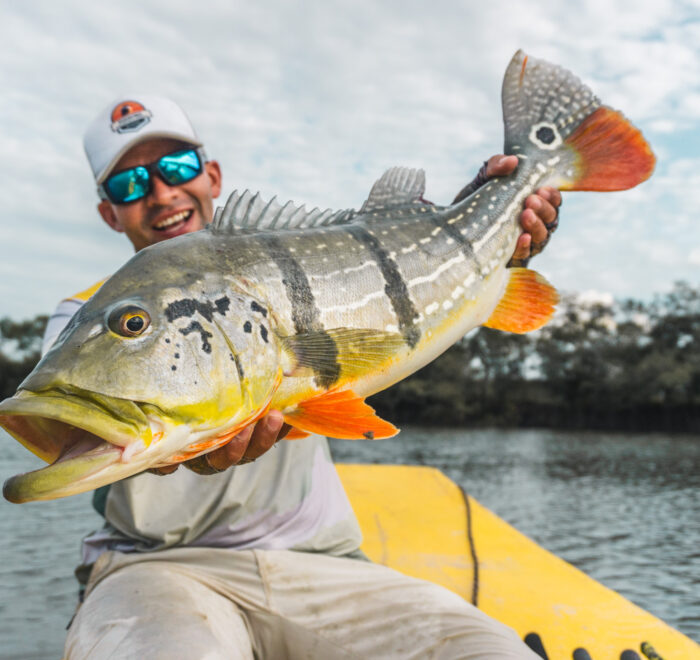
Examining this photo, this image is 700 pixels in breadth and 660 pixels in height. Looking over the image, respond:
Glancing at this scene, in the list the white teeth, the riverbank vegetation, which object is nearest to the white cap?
the white teeth

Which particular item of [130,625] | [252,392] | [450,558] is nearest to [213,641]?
[130,625]

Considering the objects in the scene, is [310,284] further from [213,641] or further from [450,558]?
[450,558]

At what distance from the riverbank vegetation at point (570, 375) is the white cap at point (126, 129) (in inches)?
2097

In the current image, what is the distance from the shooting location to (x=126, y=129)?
434cm

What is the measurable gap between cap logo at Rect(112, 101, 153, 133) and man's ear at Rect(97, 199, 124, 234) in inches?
21.0

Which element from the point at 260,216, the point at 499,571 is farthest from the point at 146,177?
the point at 499,571

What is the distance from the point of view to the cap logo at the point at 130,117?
435 centimetres

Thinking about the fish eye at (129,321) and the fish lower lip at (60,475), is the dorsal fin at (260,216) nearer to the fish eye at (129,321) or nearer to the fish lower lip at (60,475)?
the fish eye at (129,321)

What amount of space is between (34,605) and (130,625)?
667cm

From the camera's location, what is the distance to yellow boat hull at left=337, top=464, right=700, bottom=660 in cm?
439

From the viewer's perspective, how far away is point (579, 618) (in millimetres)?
4688

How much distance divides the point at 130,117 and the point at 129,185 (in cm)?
46

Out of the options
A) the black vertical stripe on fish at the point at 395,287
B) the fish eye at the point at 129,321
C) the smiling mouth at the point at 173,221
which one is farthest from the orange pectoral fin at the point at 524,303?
the smiling mouth at the point at 173,221

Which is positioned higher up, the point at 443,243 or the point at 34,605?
the point at 443,243
